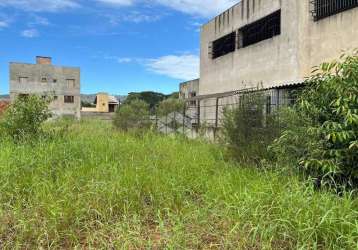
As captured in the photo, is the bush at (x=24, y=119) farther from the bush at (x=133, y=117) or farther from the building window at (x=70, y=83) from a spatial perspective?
the building window at (x=70, y=83)

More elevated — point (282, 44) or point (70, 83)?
point (70, 83)

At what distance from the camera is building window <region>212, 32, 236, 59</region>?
1904 cm

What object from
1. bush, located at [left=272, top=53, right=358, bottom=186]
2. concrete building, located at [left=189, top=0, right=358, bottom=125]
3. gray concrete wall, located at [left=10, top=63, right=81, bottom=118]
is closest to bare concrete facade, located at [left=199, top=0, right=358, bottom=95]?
concrete building, located at [left=189, top=0, right=358, bottom=125]

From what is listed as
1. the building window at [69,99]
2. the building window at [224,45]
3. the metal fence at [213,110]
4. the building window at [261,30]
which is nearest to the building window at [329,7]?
the building window at [261,30]

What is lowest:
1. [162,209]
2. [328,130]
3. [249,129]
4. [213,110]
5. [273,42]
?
[162,209]

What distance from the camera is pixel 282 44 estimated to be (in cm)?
1417

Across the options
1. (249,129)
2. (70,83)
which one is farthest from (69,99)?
(249,129)

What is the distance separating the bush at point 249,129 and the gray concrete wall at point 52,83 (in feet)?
111

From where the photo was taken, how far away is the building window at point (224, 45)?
62.5 ft

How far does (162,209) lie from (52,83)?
131ft

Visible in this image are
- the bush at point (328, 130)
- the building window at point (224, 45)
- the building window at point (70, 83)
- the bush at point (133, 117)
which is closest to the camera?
the bush at point (328, 130)

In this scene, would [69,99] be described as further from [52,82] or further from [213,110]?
[213,110]

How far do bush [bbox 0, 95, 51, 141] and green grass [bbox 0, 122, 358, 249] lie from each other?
3.36 metres

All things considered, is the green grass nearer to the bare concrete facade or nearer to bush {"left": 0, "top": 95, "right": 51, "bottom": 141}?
bush {"left": 0, "top": 95, "right": 51, "bottom": 141}
